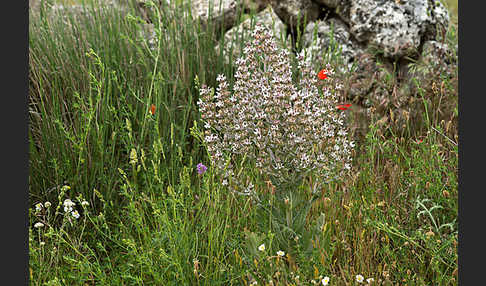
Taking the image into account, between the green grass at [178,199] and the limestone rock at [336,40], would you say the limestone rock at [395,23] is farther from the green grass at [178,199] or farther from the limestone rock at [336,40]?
the green grass at [178,199]

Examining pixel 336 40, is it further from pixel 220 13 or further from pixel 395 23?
pixel 220 13

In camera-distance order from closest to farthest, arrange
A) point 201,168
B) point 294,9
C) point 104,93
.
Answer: point 201,168, point 104,93, point 294,9

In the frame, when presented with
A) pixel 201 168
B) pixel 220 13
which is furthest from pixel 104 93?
pixel 220 13

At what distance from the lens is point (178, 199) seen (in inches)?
84.6

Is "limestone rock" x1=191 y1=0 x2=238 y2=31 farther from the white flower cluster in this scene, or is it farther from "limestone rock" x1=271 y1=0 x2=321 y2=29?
the white flower cluster

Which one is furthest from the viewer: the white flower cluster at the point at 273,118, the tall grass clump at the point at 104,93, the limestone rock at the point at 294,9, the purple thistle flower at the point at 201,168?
the limestone rock at the point at 294,9

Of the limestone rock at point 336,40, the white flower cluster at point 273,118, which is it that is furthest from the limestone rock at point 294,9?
the white flower cluster at point 273,118

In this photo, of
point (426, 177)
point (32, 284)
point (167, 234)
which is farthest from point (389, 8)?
point (32, 284)

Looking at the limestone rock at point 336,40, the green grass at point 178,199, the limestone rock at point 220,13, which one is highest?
the limestone rock at point 220,13

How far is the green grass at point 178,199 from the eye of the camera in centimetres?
210

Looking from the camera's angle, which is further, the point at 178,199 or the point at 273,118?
the point at 178,199

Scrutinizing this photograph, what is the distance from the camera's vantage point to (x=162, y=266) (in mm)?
2158

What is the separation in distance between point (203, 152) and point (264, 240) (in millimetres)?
1067

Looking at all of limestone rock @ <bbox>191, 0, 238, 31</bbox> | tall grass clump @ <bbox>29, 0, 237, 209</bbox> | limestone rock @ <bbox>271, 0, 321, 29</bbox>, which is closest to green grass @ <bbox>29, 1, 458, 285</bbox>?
tall grass clump @ <bbox>29, 0, 237, 209</bbox>
